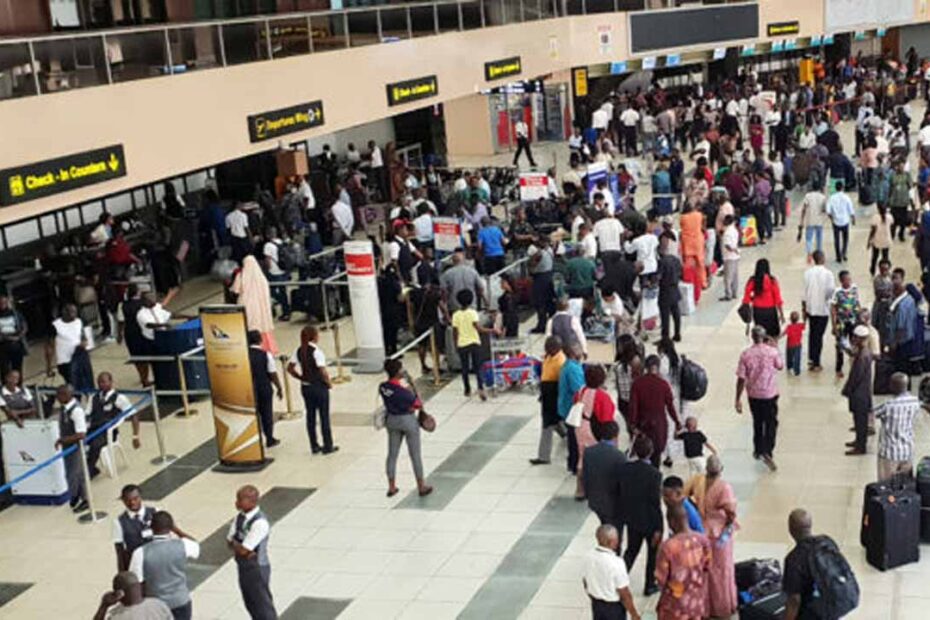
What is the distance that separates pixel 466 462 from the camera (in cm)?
1446

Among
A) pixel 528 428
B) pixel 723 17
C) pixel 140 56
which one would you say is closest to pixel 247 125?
pixel 140 56

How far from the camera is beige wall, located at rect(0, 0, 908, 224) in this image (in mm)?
16234

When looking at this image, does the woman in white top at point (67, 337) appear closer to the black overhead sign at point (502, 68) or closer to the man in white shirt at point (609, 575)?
the man in white shirt at point (609, 575)

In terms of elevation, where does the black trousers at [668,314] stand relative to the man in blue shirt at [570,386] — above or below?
below

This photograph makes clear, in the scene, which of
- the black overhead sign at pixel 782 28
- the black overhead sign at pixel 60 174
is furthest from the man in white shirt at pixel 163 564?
the black overhead sign at pixel 782 28

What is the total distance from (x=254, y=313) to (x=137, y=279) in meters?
4.26

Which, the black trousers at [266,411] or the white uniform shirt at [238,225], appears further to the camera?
the white uniform shirt at [238,225]

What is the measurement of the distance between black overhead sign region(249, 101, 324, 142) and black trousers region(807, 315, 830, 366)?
9452 millimetres

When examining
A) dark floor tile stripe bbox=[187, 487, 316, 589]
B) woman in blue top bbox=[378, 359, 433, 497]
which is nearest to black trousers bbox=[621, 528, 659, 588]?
woman in blue top bbox=[378, 359, 433, 497]

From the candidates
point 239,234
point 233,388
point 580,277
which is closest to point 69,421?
point 233,388

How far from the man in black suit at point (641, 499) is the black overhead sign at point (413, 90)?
16.8 metres

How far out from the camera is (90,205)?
24469 mm

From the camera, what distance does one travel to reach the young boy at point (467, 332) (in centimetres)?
1616

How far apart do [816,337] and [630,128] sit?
21.2m
